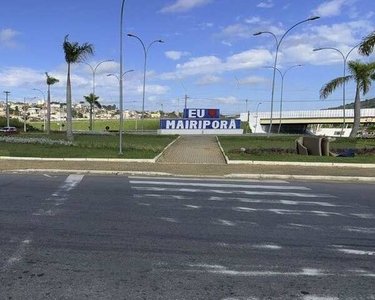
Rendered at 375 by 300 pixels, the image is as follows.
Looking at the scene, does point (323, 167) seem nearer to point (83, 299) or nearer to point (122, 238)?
point (122, 238)

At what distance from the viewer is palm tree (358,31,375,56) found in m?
24.1

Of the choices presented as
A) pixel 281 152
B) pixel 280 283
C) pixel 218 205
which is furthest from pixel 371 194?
pixel 281 152

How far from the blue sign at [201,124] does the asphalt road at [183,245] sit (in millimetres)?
42094

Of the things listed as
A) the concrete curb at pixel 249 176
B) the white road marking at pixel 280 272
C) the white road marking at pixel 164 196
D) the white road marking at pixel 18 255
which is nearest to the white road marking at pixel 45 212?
the white road marking at pixel 18 255

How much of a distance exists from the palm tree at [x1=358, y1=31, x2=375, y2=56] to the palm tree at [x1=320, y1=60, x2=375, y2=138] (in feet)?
41.3

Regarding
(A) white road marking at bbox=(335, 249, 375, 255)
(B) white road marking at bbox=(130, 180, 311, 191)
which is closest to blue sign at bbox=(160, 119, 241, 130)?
(B) white road marking at bbox=(130, 180, 311, 191)

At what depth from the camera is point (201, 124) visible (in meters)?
52.8

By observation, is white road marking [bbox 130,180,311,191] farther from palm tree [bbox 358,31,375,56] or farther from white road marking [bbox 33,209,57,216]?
palm tree [bbox 358,31,375,56]

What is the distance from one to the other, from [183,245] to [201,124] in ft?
155

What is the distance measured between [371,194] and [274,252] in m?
6.59

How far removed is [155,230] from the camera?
6.54 m

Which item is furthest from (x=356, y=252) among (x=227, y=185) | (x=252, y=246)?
(x=227, y=185)

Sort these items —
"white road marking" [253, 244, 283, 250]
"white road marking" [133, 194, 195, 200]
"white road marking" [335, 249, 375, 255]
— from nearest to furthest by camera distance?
"white road marking" [335, 249, 375, 255], "white road marking" [253, 244, 283, 250], "white road marking" [133, 194, 195, 200]

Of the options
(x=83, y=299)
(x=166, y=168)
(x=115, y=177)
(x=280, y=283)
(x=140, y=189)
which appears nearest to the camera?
(x=83, y=299)
